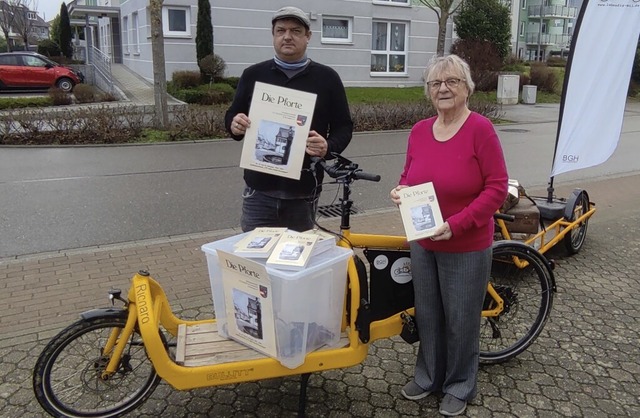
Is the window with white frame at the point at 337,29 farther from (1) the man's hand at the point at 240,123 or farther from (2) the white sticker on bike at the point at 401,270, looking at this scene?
(2) the white sticker on bike at the point at 401,270

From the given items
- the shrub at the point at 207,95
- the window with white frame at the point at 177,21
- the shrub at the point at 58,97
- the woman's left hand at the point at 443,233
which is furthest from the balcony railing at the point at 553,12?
the woman's left hand at the point at 443,233

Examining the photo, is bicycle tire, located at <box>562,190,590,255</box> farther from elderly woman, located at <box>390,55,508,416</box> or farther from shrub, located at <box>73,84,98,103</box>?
shrub, located at <box>73,84,98,103</box>

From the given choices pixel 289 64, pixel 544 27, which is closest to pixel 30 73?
pixel 289 64

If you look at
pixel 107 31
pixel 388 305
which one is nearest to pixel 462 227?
pixel 388 305

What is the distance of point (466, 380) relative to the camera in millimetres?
3141

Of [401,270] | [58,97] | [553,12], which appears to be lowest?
[401,270]

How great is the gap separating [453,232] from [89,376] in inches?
80.2

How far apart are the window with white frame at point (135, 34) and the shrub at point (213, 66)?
656 cm

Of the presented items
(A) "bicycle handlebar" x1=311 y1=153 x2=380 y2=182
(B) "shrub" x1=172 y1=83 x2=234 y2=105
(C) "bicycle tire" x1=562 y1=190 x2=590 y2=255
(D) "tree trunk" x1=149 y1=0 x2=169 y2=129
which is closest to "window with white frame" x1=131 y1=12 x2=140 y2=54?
(B) "shrub" x1=172 y1=83 x2=234 y2=105

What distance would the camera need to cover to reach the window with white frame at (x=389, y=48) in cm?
2864

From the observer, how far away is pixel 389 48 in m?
29.1

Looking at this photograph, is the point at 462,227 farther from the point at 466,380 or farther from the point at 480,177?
the point at 466,380

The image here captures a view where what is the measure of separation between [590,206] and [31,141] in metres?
11.2

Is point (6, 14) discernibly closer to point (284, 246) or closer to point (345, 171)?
A: point (345, 171)
